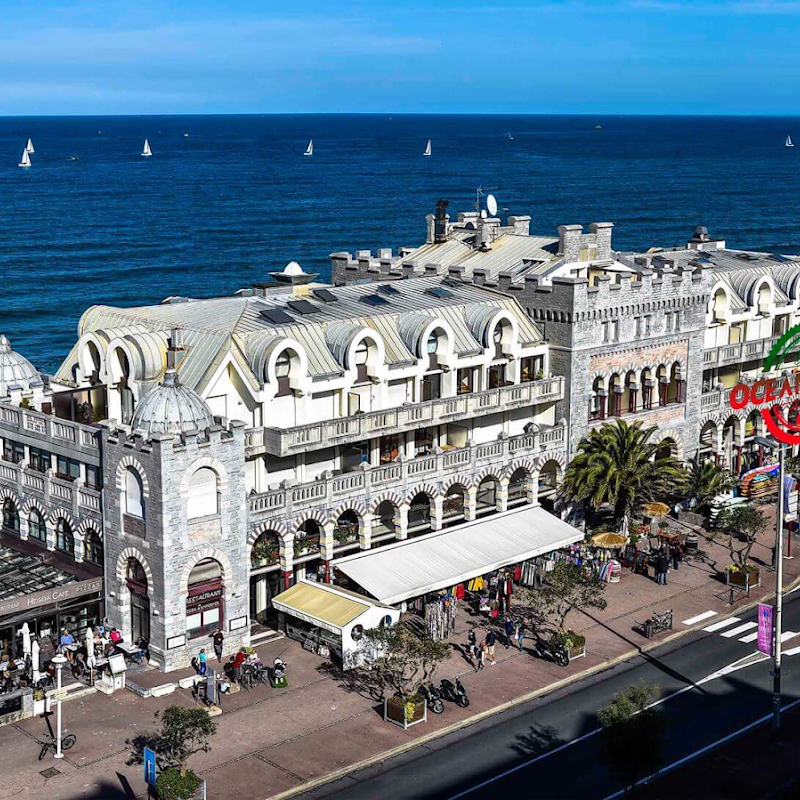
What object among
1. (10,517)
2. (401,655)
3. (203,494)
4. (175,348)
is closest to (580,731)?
(401,655)

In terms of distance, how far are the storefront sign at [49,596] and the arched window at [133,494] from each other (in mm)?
4118

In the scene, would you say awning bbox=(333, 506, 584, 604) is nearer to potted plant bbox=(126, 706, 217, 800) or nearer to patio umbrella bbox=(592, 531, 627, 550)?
patio umbrella bbox=(592, 531, 627, 550)

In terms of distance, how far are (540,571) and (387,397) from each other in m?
12.0

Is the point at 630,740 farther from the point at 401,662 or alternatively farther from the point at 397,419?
the point at 397,419

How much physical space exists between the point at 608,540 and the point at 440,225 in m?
27.2

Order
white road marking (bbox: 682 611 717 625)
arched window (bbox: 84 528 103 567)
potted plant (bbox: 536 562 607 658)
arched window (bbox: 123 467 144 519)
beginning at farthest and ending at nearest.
→ 1. white road marking (bbox: 682 611 717 625)
2. arched window (bbox: 84 528 103 567)
3. potted plant (bbox: 536 562 607 658)
4. arched window (bbox: 123 467 144 519)

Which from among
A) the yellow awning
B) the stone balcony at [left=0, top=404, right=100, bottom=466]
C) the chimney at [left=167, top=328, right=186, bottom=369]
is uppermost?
the chimney at [left=167, top=328, right=186, bottom=369]

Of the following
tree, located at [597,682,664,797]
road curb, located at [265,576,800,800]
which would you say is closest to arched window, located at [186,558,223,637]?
road curb, located at [265,576,800,800]

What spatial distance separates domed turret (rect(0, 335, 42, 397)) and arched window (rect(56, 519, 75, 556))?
7.29 m

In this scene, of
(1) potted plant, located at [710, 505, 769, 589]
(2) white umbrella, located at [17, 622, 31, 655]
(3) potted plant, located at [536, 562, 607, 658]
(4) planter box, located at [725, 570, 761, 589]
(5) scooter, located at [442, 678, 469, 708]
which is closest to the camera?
(5) scooter, located at [442, 678, 469, 708]

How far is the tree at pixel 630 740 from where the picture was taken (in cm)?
4516

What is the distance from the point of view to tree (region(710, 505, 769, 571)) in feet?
238

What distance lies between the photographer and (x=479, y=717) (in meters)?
54.9

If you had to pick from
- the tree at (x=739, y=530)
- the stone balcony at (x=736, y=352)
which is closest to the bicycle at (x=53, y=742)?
the tree at (x=739, y=530)
